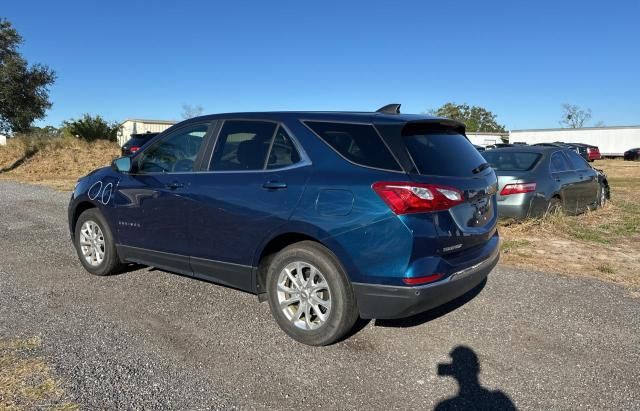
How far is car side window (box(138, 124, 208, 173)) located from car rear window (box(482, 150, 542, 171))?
→ 4.85 m

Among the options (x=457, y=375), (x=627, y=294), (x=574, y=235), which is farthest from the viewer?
(x=574, y=235)

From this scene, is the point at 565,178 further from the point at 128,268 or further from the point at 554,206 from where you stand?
the point at 128,268

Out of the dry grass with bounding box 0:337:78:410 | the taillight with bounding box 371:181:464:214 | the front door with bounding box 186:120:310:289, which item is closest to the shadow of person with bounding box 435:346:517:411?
the taillight with bounding box 371:181:464:214

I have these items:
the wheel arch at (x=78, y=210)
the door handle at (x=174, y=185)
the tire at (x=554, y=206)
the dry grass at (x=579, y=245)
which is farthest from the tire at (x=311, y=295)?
the tire at (x=554, y=206)

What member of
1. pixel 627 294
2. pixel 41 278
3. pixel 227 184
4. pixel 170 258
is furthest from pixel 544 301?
pixel 41 278

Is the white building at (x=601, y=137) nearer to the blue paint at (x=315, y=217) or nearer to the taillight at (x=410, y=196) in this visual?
the blue paint at (x=315, y=217)

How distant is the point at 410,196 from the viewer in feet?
10.4

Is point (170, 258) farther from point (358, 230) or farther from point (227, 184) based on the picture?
point (358, 230)

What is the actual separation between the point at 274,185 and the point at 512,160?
5.34m

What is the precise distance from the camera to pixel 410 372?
3273 mm

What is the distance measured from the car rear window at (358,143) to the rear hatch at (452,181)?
0.17 m

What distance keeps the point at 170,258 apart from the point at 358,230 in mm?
2046

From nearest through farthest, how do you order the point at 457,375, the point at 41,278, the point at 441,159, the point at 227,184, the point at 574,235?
the point at 457,375 → the point at 441,159 → the point at 227,184 → the point at 41,278 → the point at 574,235

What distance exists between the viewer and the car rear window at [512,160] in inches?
A: 296
